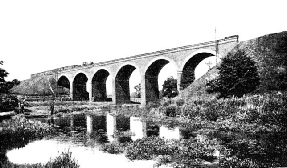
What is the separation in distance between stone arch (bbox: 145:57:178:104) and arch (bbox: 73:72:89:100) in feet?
67.1

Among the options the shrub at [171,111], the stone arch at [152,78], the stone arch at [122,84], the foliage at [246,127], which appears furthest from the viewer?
the stone arch at [122,84]

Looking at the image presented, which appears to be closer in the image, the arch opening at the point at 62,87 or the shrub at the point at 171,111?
the shrub at the point at 171,111

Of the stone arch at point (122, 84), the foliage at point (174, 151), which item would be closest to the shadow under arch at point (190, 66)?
the stone arch at point (122, 84)

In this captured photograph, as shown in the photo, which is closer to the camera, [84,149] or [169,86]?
[84,149]

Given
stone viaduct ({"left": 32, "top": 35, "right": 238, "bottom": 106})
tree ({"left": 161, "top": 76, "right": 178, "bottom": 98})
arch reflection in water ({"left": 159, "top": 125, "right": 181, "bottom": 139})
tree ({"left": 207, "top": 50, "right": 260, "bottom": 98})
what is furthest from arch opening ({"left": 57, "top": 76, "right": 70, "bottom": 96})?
arch reflection in water ({"left": 159, "top": 125, "right": 181, "bottom": 139})

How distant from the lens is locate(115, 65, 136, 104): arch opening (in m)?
46.3

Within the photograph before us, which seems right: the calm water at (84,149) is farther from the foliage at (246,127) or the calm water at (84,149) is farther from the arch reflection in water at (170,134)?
the foliage at (246,127)

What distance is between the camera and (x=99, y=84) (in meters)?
54.0

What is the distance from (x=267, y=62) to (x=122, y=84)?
27.5m

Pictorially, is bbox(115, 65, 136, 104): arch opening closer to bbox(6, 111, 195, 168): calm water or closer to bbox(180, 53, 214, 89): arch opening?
bbox(180, 53, 214, 89): arch opening

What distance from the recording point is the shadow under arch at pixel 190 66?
1282 inches

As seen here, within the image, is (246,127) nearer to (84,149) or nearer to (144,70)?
(84,149)

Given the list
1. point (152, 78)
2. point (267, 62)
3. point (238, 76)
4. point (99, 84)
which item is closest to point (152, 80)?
point (152, 78)

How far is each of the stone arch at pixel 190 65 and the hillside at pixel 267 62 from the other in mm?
2889
